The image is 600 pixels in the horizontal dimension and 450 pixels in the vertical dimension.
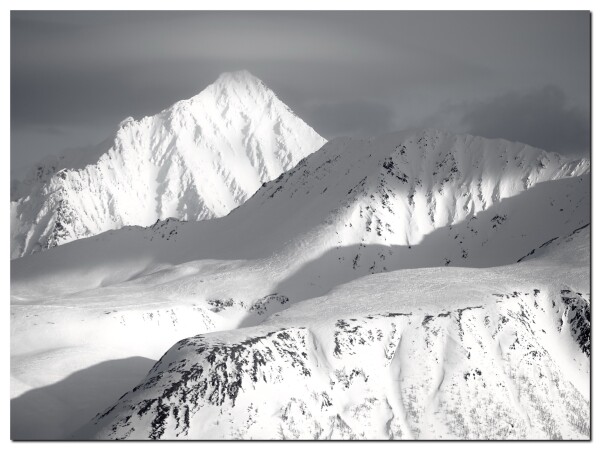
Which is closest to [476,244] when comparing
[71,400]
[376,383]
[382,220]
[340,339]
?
[382,220]

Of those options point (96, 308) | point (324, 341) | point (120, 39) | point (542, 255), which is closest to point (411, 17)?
point (120, 39)

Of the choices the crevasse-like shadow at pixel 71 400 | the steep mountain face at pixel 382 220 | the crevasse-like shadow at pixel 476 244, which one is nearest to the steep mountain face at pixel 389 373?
the crevasse-like shadow at pixel 71 400

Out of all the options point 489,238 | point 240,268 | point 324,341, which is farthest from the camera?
point 489,238

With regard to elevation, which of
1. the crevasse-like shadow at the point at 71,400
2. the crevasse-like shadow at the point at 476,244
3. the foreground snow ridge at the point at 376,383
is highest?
the crevasse-like shadow at the point at 476,244

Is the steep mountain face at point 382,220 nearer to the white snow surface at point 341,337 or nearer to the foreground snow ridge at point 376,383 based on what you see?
the white snow surface at point 341,337

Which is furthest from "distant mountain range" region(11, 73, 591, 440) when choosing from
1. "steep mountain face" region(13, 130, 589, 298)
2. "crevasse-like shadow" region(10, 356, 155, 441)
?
"steep mountain face" region(13, 130, 589, 298)

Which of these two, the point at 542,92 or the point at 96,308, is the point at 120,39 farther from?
the point at 96,308
